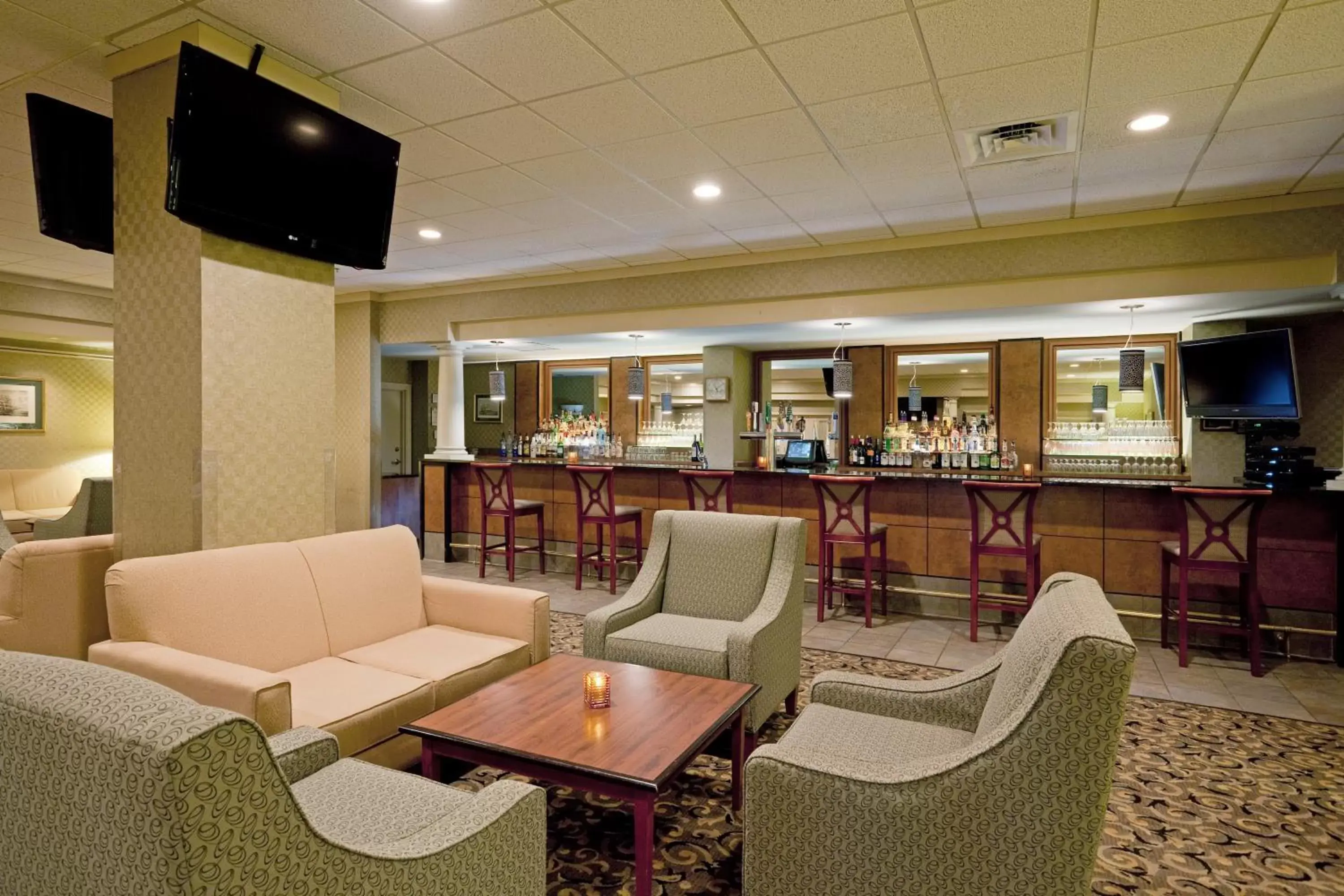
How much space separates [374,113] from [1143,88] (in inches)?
145

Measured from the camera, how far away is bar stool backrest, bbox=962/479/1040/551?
4.86 metres

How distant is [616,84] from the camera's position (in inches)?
134

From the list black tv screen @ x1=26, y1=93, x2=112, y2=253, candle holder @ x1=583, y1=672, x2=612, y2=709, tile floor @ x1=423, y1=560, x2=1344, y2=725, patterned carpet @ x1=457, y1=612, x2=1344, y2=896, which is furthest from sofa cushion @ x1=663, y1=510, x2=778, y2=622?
black tv screen @ x1=26, y1=93, x2=112, y2=253

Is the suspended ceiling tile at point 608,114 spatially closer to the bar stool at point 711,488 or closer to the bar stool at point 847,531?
the bar stool at point 847,531

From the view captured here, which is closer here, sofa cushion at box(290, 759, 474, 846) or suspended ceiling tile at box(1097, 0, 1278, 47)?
sofa cushion at box(290, 759, 474, 846)

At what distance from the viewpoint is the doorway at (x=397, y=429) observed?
38.6 feet

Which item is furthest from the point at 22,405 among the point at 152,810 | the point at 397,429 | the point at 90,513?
the point at 152,810

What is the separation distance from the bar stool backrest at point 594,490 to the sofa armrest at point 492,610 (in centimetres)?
278

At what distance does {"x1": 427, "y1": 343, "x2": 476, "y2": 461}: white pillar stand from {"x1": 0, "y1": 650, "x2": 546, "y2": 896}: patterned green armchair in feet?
24.2

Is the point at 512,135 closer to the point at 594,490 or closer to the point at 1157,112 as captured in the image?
the point at 1157,112

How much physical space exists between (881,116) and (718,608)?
2.61 meters

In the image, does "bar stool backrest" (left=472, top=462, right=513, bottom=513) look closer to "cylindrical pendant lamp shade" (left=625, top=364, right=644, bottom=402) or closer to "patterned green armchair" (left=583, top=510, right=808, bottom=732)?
"cylindrical pendant lamp shade" (left=625, top=364, right=644, bottom=402)

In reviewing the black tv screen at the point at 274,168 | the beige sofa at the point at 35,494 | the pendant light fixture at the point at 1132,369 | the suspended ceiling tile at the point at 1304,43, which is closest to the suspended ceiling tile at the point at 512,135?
the black tv screen at the point at 274,168

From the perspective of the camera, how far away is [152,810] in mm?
1077
